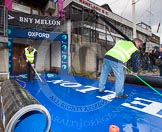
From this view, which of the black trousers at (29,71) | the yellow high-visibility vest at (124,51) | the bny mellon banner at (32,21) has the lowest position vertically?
the black trousers at (29,71)

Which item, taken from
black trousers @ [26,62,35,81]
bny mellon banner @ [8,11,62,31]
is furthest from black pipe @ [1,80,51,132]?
bny mellon banner @ [8,11,62,31]

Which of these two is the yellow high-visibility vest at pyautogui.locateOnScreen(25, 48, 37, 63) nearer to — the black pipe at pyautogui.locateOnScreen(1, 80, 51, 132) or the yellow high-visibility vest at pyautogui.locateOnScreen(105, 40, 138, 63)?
→ the yellow high-visibility vest at pyautogui.locateOnScreen(105, 40, 138, 63)

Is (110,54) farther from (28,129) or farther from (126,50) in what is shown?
(28,129)

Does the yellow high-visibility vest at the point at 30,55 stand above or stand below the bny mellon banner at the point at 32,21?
below

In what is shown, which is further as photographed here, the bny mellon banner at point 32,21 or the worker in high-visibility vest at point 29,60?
the bny mellon banner at point 32,21

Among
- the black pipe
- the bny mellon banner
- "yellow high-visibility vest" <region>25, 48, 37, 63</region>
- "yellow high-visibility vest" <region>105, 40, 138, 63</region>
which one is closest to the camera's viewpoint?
the black pipe

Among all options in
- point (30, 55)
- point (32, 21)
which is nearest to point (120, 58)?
point (30, 55)

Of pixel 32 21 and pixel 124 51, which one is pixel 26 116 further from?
pixel 32 21

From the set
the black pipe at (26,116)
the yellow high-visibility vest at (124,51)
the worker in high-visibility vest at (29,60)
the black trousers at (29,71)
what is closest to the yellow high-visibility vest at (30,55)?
the worker in high-visibility vest at (29,60)

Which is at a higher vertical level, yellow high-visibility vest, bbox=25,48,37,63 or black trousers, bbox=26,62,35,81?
yellow high-visibility vest, bbox=25,48,37,63

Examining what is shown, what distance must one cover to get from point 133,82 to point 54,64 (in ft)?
20.3

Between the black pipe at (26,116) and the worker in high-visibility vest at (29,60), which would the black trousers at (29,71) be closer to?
the worker in high-visibility vest at (29,60)

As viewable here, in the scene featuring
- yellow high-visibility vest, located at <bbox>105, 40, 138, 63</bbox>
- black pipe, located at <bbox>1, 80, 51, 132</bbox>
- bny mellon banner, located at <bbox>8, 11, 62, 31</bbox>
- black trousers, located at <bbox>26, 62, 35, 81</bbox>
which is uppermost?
bny mellon banner, located at <bbox>8, 11, 62, 31</bbox>

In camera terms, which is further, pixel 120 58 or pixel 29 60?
pixel 29 60
